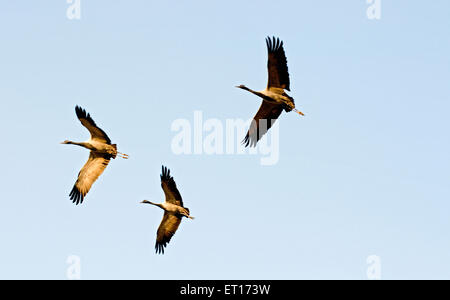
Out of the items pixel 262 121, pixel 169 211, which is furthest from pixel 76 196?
pixel 262 121

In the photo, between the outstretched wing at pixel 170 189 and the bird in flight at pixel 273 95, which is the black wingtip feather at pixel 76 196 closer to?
the outstretched wing at pixel 170 189

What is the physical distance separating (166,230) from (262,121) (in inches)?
247

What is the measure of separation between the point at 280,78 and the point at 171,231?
827cm

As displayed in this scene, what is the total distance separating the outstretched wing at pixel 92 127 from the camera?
2762 cm

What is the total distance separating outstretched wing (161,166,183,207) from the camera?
1121 inches

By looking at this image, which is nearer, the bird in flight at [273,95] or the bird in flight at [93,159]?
the bird in flight at [273,95]

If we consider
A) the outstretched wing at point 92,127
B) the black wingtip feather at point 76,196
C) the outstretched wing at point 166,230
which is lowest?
the outstretched wing at point 166,230

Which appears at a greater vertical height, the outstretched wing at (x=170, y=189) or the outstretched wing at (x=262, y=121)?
the outstretched wing at (x=262, y=121)

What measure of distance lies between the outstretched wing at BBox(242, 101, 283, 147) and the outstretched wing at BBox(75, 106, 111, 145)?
6036 mm

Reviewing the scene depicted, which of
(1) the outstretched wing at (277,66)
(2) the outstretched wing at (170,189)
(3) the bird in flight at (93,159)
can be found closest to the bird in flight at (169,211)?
(2) the outstretched wing at (170,189)

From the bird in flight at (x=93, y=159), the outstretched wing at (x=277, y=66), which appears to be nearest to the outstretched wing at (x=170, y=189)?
the bird in flight at (x=93, y=159)
